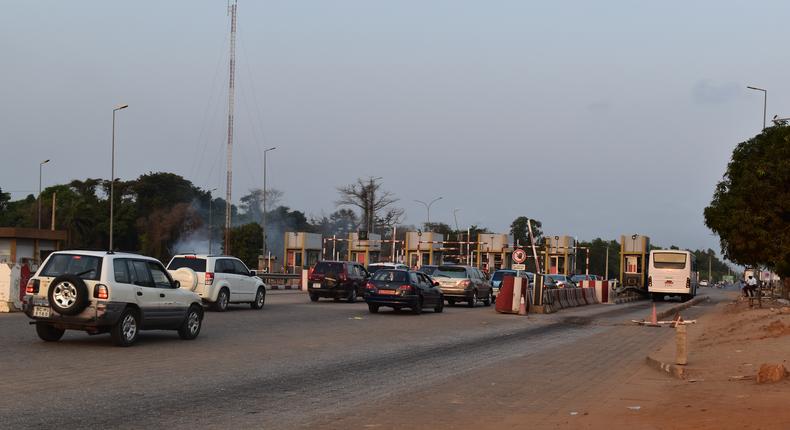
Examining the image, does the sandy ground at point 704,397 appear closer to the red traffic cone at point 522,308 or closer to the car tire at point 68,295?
the car tire at point 68,295

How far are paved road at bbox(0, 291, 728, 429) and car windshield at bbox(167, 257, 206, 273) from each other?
3791 mm

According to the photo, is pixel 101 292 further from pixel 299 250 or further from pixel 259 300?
pixel 299 250

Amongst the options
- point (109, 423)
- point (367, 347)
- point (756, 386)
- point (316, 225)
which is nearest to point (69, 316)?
point (367, 347)

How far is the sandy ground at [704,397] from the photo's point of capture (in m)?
9.50

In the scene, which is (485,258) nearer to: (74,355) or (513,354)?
(513,354)

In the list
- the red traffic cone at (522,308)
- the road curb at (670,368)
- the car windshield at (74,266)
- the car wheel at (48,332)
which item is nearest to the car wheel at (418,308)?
the red traffic cone at (522,308)

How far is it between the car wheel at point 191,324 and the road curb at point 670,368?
917cm

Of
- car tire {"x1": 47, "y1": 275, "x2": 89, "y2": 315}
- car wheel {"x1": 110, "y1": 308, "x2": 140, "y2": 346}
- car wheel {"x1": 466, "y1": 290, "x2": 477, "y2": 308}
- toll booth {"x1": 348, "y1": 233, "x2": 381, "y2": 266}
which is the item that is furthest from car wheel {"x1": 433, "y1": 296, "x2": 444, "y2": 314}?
toll booth {"x1": 348, "y1": 233, "x2": 381, "y2": 266}

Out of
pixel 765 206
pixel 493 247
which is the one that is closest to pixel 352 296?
pixel 765 206

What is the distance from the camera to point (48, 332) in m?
17.0

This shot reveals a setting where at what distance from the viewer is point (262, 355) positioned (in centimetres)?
1662

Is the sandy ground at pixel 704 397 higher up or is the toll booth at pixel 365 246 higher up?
the toll booth at pixel 365 246

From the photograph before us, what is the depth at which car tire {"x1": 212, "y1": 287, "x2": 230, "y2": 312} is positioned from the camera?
96.0ft

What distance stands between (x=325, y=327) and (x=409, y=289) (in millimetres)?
7344
